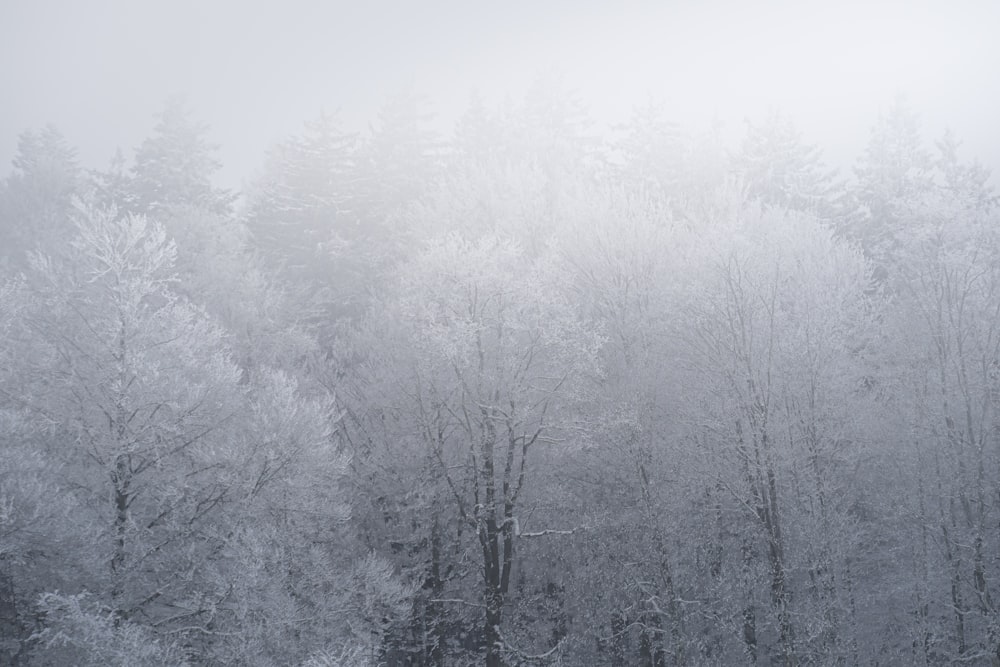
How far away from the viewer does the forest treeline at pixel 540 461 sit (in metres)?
16.5

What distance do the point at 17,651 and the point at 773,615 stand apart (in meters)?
20.4

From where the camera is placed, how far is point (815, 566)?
17359 mm

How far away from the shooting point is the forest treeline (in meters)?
16.5

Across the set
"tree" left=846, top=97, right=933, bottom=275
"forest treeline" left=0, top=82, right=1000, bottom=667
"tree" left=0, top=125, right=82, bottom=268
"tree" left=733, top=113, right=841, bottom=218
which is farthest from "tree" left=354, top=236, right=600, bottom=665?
"tree" left=0, top=125, right=82, bottom=268

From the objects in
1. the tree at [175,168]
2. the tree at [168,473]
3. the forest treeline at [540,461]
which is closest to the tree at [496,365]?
the forest treeline at [540,461]

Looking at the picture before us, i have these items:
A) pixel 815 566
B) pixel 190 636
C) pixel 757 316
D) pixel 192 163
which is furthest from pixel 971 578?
pixel 192 163

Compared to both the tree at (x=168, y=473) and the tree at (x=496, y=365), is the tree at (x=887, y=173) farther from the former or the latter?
the tree at (x=168, y=473)

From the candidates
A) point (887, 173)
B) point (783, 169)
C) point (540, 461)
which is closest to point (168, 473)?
point (540, 461)

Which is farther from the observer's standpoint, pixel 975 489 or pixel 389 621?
pixel 389 621

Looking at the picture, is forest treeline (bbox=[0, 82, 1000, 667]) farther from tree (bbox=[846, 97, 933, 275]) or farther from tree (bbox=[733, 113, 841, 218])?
tree (bbox=[733, 113, 841, 218])

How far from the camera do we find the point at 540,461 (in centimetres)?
2300

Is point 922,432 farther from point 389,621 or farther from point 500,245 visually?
point 389,621

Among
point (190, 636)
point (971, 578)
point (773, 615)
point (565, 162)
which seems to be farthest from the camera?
point (565, 162)

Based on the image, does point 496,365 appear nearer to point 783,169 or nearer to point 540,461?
point 540,461
